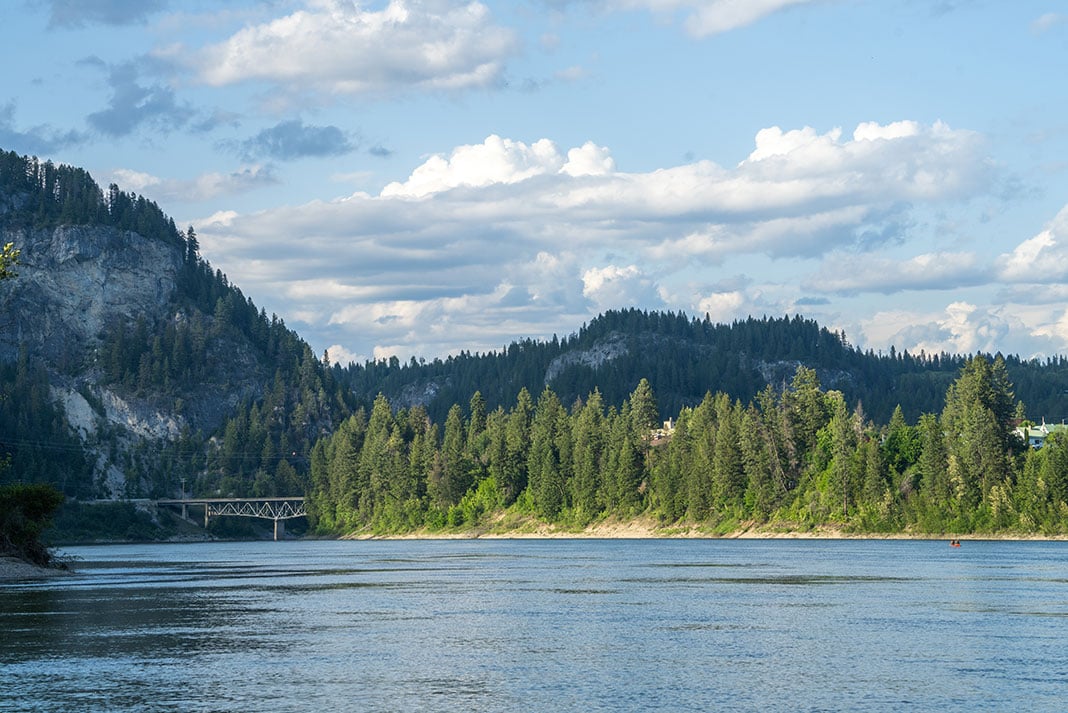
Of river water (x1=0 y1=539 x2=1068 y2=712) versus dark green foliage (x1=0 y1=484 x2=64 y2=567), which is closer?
river water (x1=0 y1=539 x2=1068 y2=712)

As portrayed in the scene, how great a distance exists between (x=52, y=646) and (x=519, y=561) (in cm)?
9648

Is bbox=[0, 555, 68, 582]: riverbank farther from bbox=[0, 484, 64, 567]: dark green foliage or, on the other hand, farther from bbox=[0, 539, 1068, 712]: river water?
bbox=[0, 539, 1068, 712]: river water

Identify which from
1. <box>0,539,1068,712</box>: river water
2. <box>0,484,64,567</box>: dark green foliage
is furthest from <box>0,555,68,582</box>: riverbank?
<box>0,539,1068,712</box>: river water

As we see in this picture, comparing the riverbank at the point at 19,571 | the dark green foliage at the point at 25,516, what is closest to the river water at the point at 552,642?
the riverbank at the point at 19,571

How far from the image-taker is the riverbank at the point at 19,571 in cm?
11562

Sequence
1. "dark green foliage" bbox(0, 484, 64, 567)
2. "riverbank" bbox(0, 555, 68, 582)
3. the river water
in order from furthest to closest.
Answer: "dark green foliage" bbox(0, 484, 64, 567)
"riverbank" bbox(0, 555, 68, 582)
the river water

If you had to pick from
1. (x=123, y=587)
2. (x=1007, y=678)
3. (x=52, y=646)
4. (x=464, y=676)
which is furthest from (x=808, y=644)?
(x=123, y=587)

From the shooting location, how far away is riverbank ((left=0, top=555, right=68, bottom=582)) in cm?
11562

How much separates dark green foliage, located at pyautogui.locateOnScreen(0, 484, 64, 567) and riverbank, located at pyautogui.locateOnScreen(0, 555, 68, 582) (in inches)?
30.7

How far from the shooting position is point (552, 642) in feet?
212

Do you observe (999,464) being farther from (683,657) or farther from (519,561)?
(683,657)

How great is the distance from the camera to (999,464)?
196m

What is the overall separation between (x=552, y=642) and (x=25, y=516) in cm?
7197

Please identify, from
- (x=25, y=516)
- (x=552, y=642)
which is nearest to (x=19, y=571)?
(x=25, y=516)
